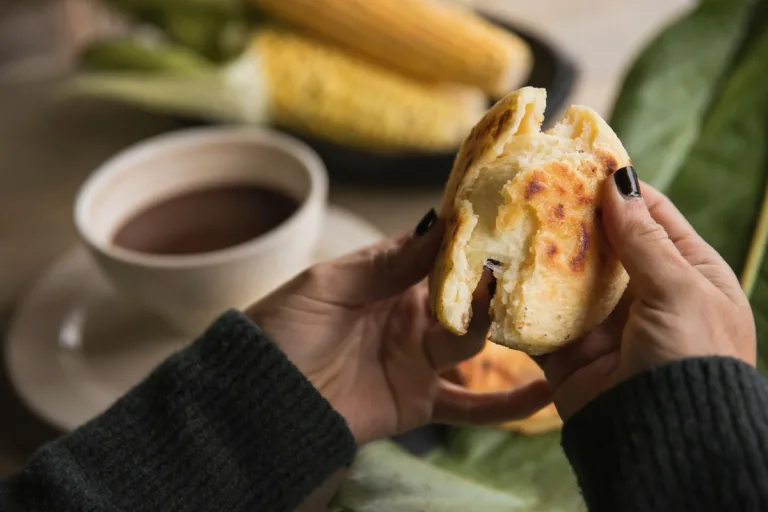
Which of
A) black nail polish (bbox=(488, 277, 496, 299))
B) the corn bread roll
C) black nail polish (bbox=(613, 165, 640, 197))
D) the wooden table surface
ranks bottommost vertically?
the wooden table surface

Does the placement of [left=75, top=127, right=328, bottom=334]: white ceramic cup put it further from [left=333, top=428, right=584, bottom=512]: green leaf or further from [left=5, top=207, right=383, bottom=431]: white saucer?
[left=333, top=428, right=584, bottom=512]: green leaf

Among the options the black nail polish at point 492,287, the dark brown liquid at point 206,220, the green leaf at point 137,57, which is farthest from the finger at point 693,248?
the green leaf at point 137,57

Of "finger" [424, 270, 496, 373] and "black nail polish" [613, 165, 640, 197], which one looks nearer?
"black nail polish" [613, 165, 640, 197]

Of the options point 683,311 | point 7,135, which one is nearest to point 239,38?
point 7,135

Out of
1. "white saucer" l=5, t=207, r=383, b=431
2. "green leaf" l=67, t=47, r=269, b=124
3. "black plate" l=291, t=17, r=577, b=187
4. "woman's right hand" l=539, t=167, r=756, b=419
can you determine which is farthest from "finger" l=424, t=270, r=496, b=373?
"green leaf" l=67, t=47, r=269, b=124

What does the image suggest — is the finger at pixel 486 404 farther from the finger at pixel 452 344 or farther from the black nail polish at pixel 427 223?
the black nail polish at pixel 427 223

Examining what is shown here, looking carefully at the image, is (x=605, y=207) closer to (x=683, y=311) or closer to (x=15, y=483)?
(x=683, y=311)

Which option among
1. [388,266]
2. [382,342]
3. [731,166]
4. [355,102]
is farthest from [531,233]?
[355,102]
